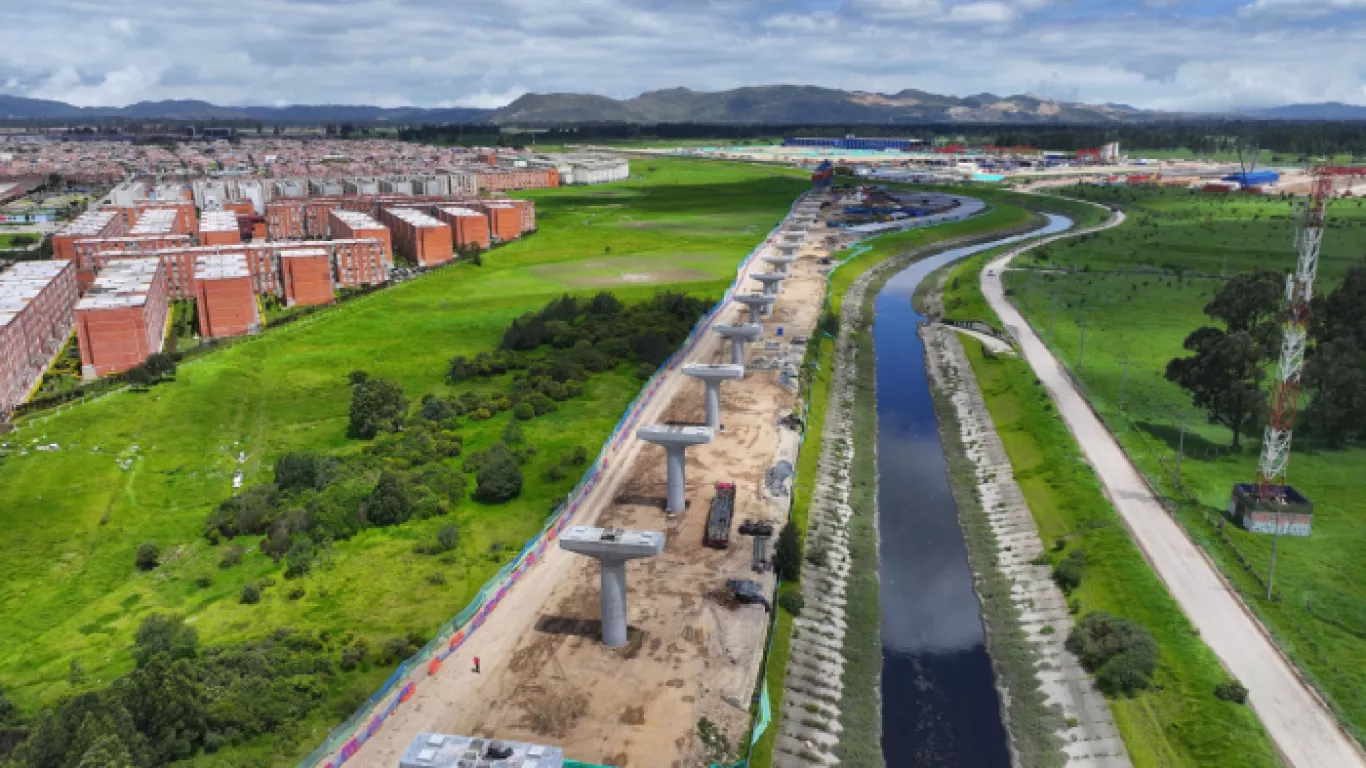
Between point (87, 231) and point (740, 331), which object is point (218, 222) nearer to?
point (87, 231)

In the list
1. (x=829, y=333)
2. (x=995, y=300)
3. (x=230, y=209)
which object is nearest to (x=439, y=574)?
(x=829, y=333)

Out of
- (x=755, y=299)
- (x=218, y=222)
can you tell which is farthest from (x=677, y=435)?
(x=218, y=222)

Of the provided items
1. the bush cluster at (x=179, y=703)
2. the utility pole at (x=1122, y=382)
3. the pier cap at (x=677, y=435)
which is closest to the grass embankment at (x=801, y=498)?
the pier cap at (x=677, y=435)

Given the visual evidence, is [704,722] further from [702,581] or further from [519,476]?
[519,476]

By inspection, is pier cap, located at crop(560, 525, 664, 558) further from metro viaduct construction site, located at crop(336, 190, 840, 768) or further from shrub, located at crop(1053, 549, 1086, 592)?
shrub, located at crop(1053, 549, 1086, 592)

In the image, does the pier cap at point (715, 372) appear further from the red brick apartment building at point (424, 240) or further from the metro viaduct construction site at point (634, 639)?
the red brick apartment building at point (424, 240)

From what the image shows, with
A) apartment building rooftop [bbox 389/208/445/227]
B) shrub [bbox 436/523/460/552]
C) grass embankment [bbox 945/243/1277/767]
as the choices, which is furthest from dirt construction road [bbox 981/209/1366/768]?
apartment building rooftop [bbox 389/208/445/227]
